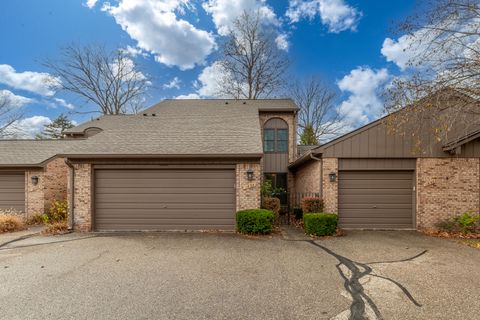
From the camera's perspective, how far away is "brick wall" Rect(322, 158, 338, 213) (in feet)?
28.8

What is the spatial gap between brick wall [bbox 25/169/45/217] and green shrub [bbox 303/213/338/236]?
10.5 meters

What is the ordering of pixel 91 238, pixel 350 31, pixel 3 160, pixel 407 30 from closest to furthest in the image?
pixel 407 30
pixel 91 238
pixel 3 160
pixel 350 31

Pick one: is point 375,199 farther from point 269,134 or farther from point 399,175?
point 269,134

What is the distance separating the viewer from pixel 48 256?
237 inches

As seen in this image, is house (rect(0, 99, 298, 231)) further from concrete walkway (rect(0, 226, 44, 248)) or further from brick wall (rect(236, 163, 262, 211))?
concrete walkway (rect(0, 226, 44, 248))

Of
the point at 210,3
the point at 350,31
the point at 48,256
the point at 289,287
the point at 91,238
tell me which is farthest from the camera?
the point at 350,31

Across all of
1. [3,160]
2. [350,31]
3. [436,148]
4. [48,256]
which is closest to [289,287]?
[48,256]

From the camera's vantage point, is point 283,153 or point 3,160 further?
point 283,153

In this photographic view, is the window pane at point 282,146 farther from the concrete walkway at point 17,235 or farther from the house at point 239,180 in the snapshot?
the concrete walkway at point 17,235

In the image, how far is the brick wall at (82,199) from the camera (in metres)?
8.49

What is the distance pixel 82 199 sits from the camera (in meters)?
8.49

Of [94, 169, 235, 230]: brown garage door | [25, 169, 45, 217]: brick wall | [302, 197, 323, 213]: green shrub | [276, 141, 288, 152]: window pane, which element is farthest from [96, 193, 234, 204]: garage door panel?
[276, 141, 288, 152]: window pane

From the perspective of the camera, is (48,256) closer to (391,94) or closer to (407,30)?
(391,94)

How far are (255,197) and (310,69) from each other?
19179 mm
